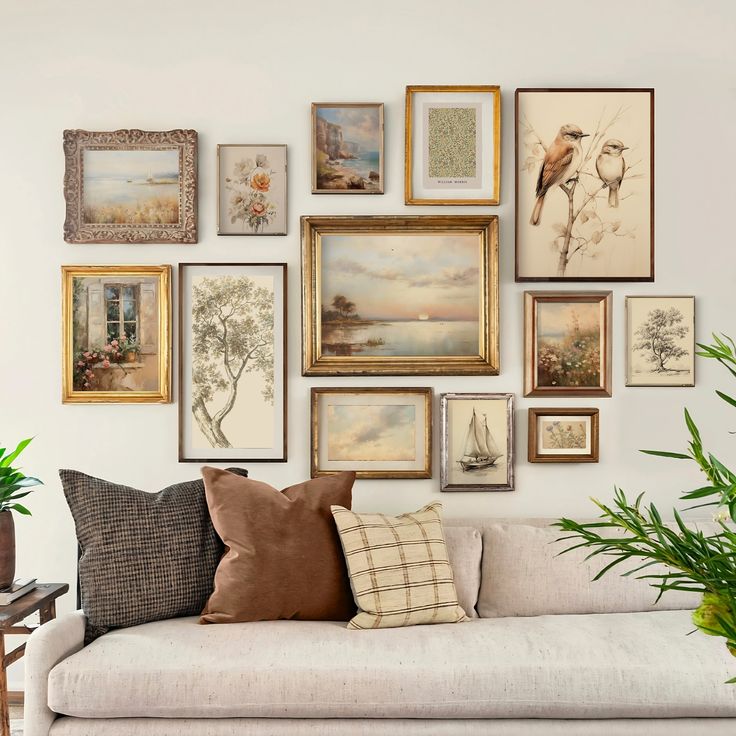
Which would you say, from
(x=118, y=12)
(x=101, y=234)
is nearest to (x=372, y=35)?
(x=118, y=12)

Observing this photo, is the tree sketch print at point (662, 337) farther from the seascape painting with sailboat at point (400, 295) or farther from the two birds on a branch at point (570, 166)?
the seascape painting with sailboat at point (400, 295)

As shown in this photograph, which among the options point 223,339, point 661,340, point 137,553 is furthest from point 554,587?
point 223,339

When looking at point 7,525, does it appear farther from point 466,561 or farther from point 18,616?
point 466,561

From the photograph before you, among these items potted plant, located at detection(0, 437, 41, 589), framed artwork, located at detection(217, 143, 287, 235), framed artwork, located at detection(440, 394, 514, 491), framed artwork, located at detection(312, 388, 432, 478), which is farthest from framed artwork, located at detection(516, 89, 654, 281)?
potted plant, located at detection(0, 437, 41, 589)

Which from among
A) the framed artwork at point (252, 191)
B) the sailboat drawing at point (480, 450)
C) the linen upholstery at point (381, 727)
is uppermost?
the framed artwork at point (252, 191)

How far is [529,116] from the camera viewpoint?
287 cm

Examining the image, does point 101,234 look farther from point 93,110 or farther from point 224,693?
point 224,693

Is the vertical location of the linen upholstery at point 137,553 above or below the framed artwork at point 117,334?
below

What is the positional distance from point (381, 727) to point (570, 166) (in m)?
2.13

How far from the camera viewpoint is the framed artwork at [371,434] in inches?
113

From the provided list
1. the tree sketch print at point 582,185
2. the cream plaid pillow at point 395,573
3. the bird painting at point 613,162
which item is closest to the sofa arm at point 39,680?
the cream plaid pillow at point 395,573

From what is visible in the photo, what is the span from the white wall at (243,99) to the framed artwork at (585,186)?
3.0 inches

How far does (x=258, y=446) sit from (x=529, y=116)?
5.52 feet

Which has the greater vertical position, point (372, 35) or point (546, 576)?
point (372, 35)
